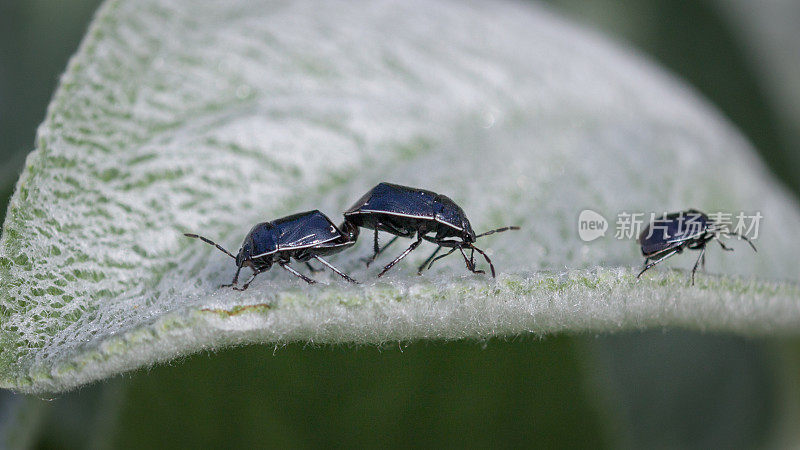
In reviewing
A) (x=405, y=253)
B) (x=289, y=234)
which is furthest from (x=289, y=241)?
(x=405, y=253)

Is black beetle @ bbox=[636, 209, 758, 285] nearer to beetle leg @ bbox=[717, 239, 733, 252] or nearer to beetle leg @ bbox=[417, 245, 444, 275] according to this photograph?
beetle leg @ bbox=[717, 239, 733, 252]

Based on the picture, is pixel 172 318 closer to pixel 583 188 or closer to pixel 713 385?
pixel 583 188

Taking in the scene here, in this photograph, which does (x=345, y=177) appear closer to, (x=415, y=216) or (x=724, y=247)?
(x=415, y=216)

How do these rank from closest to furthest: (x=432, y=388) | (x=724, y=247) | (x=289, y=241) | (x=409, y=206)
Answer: (x=289, y=241)
(x=409, y=206)
(x=724, y=247)
(x=432, y=388)

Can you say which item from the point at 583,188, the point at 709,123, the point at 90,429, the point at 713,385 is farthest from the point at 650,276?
the point at 713,385

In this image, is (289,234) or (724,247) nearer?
(289,234)
